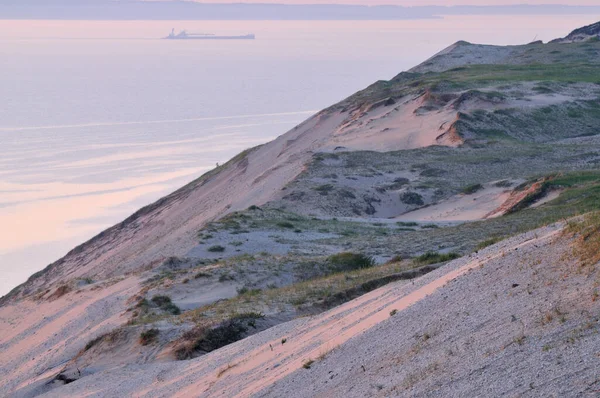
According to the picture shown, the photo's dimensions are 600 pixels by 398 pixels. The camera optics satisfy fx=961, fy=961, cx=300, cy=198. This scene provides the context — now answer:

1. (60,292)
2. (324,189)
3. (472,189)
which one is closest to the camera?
(60,292)

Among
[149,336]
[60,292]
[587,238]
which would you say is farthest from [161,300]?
[587,238]

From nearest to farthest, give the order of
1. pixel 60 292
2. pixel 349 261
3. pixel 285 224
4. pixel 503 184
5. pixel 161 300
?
pixel 161 300 < pixel 349 261 < pixel 60 292 < pixel 285 224 < pixel 503 184

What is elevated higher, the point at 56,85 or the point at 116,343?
the point at 56,85

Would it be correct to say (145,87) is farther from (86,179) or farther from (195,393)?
(195,393)

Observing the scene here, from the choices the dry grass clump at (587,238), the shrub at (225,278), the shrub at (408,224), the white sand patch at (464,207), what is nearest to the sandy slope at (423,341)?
the dry grass clump at (587,238)

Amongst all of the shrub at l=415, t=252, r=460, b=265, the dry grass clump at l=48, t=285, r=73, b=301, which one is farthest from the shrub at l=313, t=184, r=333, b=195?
the shrub at l=415, t=252, r=460, b=265

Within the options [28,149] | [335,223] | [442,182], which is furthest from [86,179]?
[335,223]

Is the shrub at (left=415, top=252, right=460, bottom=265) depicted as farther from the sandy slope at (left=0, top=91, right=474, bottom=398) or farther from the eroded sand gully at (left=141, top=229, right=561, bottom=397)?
the sandy slope at (left=0, top=91, right=474, bottom=398)

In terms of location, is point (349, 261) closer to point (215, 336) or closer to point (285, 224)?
point (215, 336)
